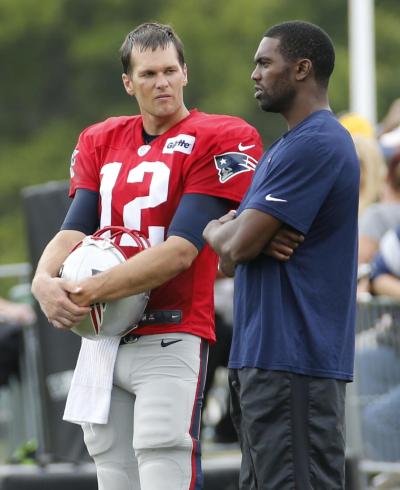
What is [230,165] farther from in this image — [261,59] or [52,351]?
[52,351]

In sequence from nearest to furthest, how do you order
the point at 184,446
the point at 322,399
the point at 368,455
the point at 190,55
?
the point at 322,399
the point at 184,446
the point at 368,455
the point at 190,55

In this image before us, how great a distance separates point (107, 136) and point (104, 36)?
65.5 ft

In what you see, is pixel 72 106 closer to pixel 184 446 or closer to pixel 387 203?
pixel 387 203

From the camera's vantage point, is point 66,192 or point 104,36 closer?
point 66,192

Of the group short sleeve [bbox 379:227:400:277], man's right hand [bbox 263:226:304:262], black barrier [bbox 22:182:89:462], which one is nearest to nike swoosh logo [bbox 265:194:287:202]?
man's right hand [bbox 263:226:304:262]

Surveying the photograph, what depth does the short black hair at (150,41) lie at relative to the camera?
229 inches

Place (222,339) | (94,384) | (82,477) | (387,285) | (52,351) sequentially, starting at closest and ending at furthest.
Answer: (94,384)
(387,285)
(82,477)
(52,351)
(222,339)

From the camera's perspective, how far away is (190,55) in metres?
25.0

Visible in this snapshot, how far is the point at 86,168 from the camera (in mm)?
5961

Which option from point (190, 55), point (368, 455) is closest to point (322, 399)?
point (368, 455)

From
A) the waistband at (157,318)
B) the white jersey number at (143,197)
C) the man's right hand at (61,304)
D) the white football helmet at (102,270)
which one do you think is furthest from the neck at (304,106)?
the man's right hand at (61,304)

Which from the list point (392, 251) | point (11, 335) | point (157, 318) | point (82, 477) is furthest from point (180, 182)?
point (11, 335)

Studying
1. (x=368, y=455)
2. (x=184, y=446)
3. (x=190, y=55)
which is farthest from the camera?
(x=190, y=55)

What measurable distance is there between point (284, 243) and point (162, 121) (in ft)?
3.23
